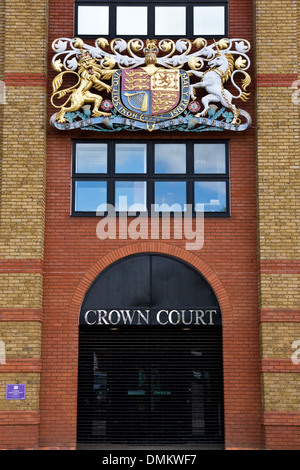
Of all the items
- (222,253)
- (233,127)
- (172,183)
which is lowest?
(222,253)

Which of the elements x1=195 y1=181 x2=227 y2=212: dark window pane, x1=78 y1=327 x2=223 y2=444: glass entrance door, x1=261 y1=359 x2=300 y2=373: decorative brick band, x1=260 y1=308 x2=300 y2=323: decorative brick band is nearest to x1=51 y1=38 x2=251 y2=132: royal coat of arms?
x1=195 y1=181 x2=227 y2=212: dark window pane

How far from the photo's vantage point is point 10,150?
1539cm

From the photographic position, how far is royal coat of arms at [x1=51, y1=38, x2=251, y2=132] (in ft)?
51.1

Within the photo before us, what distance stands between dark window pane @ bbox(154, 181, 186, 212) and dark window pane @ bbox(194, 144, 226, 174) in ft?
1.86

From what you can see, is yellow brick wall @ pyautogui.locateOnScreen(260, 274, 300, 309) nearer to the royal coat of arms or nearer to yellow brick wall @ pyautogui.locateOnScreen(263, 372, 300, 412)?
yellow brick wall @ pyautogui.locateOnScreen(263, 372, 300, 412)

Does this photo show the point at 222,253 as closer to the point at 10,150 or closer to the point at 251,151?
the point at 251,151

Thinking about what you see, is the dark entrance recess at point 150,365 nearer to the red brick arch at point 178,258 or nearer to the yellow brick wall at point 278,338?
the red brick arch at point 178,258

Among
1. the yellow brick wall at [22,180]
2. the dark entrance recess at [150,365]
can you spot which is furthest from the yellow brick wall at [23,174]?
the dark entrance recess at [150,365]

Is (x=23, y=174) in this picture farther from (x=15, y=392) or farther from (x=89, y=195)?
(x=15, y=392)

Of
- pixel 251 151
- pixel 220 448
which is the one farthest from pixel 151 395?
pixel 251 151

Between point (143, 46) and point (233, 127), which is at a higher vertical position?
point (143, 46)

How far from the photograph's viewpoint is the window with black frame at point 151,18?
16266mm

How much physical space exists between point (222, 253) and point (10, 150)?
203 inches

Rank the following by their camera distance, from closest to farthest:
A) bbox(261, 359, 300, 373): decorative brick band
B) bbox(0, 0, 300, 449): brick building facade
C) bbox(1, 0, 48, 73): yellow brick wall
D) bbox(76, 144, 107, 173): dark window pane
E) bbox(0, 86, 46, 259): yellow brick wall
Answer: bbox(261, 359, 300, 373): decorative brick band
bbox(0, 0, 300, 449): brick building facade
bbox(0, 86, 46, 259): yellow brick wall
bbox(1, 0, 48, 73): yellow brick wall
bbox(76, 144, 107, 173): dark window pane
